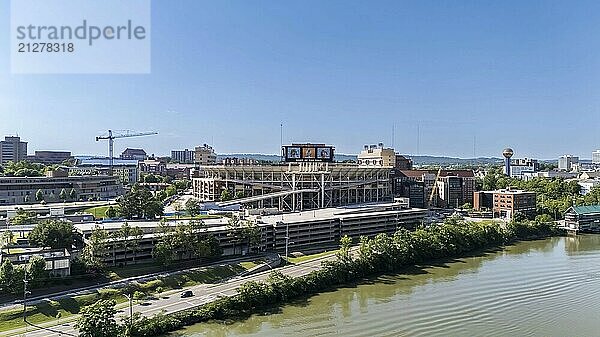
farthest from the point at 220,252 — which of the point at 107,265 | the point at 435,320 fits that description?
the point at 435,320

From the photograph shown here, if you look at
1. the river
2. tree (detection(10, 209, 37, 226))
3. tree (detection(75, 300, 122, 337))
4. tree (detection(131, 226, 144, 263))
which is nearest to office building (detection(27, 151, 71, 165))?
tree (detection(10, 209, 37, 226))

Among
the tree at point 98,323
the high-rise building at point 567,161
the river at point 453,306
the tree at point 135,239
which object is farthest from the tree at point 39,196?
the high-rise building at point 567,161

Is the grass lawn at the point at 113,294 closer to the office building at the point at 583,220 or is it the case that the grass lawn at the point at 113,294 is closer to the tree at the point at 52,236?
the tree at the point at 52,236

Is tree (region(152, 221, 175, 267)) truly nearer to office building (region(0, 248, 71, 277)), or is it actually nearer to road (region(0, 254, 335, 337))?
road (region(0, 254, 335, 337))

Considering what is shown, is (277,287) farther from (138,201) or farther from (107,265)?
(138,201)

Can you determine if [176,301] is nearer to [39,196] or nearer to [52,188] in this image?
[39,196]

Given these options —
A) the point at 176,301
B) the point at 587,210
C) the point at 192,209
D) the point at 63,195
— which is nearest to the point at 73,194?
the point at 63,195
